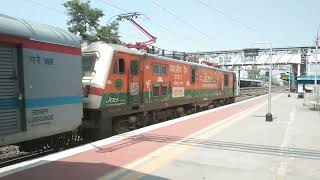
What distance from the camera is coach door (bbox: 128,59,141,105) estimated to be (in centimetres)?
1428

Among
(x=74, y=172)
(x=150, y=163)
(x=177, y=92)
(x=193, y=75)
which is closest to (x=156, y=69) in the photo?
(x=177, y=92)

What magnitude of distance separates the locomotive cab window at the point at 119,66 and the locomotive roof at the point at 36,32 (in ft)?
9.69

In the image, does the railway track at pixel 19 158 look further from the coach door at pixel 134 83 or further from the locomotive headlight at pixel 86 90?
the coach door at pixel 134 83

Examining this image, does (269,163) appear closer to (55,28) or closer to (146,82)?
(55,28)

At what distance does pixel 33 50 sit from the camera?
28.7 ft

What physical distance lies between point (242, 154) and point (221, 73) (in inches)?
759

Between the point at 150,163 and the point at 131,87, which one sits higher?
the point at 131,87

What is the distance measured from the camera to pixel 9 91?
26.7 feet

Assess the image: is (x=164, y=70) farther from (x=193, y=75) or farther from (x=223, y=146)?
(x=223, y=146)

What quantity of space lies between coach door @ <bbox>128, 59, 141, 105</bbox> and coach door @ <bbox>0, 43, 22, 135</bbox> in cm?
613

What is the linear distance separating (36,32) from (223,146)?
5.31m

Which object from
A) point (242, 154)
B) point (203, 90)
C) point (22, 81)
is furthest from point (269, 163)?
point (203, 90)

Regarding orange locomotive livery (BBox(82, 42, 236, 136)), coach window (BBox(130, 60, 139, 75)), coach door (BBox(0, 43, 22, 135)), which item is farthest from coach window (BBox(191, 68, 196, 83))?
coach door (BBox(0, 43, 22, 135))

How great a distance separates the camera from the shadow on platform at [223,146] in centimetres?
995
